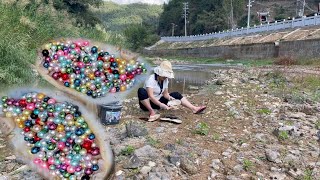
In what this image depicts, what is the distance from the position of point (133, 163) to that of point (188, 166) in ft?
2.08

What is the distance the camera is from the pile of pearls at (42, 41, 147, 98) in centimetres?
307

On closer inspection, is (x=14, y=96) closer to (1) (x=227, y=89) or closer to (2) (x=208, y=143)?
(2) (x=208, y=143)

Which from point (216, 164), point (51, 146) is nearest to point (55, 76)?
point (51, 146)

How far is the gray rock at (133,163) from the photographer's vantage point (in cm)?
413

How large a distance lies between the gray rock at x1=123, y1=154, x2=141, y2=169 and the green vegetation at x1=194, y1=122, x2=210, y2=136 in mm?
1602

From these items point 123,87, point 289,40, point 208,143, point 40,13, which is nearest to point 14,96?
point 123,87

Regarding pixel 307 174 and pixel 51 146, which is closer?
pixel 51 146

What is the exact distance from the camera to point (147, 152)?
14.8 ft

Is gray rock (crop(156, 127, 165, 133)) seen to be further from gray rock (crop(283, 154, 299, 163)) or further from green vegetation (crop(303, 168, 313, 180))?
green vegetation (crop(303, 168, 313, 180))

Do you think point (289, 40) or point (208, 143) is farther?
point (289, 40)

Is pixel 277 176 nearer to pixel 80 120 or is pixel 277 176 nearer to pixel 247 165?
pixel 247 165

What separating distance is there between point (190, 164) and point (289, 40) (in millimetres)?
24778

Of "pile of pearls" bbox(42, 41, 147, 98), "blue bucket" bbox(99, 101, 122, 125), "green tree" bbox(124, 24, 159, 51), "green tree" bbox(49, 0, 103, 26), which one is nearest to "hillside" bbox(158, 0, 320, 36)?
"green tree" bbox(124, 24, 159, 51)

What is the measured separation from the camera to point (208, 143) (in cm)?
519
